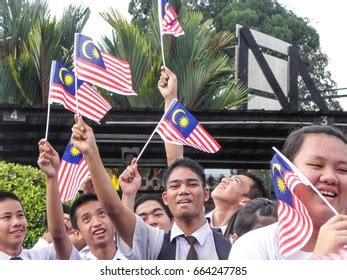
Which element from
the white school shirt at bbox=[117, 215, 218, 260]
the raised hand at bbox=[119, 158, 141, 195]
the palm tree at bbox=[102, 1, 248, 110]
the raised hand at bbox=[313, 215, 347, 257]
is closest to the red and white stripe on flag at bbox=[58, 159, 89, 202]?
the raised hand at bbox=[119, 158, 141, 195]

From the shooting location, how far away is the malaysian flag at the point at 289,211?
10.6 ft

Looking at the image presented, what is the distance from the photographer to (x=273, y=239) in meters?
3.33

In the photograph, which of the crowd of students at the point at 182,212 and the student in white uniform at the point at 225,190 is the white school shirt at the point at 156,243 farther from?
the student in white uniform at the point at 225,190

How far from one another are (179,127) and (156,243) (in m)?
1.75

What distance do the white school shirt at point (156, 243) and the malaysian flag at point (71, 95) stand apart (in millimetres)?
1821

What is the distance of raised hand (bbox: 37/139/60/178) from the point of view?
17.3 feet

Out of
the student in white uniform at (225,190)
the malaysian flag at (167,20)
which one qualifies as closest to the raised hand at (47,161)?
the student in white uniform at (225,190)

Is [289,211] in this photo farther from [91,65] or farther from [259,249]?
[91,65]

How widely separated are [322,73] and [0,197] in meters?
28.4

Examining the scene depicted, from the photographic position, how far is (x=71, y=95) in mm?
6621

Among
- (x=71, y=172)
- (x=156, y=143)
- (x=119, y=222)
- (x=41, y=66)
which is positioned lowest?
(x=119, y=222)

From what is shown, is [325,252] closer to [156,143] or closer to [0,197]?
[0,197]

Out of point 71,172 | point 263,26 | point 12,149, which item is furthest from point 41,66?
point 263,26

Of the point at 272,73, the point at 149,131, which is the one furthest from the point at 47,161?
the point at 272,73
